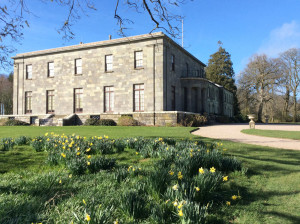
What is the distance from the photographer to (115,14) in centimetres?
678

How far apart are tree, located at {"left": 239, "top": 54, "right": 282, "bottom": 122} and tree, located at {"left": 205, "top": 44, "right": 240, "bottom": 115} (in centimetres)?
376

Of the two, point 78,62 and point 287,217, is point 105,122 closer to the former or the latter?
point 78,62

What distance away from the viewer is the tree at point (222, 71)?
43344 mm

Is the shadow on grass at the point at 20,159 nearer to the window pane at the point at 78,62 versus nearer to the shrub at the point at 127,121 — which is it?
the shrub at the point at 127,121

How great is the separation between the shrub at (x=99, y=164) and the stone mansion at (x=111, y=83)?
45.7 ft

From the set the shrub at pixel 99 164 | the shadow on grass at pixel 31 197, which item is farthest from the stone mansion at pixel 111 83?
the shadow on grass at pixel 31 197

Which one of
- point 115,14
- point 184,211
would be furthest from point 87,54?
point 184,211

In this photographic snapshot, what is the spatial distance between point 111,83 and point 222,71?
27.9 metres

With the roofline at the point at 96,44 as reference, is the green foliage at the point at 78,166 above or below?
below

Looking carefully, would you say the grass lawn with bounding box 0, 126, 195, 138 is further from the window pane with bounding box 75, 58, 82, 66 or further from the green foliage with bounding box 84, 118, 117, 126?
the window pane with bounding box 75, 58, 82, 66

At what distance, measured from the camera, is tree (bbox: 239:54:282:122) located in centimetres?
3712

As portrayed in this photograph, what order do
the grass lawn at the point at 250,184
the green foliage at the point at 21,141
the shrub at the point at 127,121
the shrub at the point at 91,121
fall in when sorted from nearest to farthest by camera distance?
the grass lawn at the point at 250,184
the green foliage at the point at 21,141
the shrub at the point at 127,121
the shrub at the point at 91,121

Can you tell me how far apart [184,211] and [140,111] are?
64.3ft

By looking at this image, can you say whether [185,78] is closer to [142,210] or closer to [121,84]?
[121,84]
